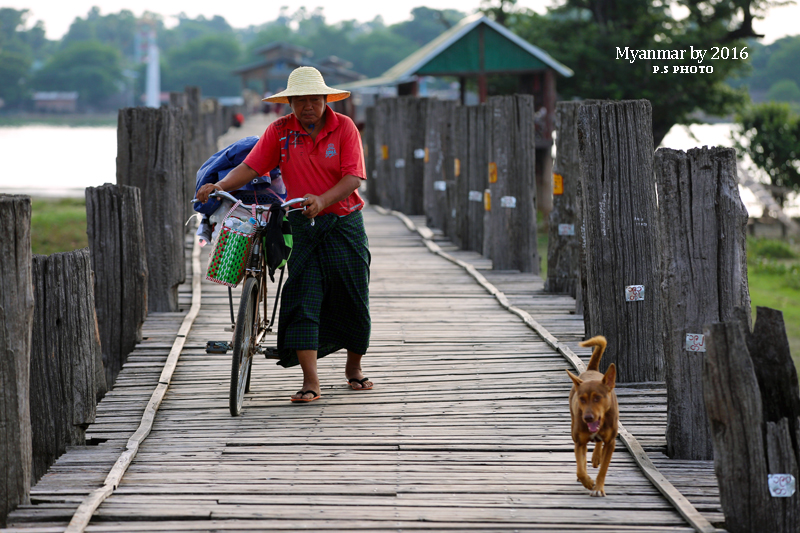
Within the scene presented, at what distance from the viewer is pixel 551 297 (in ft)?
26.9

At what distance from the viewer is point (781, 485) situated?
362 centimetres

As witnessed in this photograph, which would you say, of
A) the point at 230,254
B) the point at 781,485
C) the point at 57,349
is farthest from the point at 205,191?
the point at 781,485

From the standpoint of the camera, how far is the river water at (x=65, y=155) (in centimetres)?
3725

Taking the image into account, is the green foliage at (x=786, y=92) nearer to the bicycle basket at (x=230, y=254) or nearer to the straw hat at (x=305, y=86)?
the straw hat at (x=305, y=86)

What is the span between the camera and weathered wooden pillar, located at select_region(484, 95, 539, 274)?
8.88 m

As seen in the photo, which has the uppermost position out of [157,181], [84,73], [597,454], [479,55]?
[84,73]

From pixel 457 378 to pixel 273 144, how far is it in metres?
1.70

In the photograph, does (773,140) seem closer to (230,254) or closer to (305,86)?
(305,86)

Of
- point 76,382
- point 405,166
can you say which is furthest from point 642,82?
point 76,382

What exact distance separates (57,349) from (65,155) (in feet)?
187

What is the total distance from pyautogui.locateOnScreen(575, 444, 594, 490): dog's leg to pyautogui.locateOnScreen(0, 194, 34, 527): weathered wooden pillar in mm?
2139

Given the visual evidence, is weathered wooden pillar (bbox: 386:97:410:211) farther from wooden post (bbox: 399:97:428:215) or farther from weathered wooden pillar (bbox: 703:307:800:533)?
weathered wooden pillar (bbox: 703:307:800:533)

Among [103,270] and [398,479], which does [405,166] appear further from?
[398,479]

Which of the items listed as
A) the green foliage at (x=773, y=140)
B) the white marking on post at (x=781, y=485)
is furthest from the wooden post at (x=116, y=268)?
the green foliage at (x=773, y=140)
